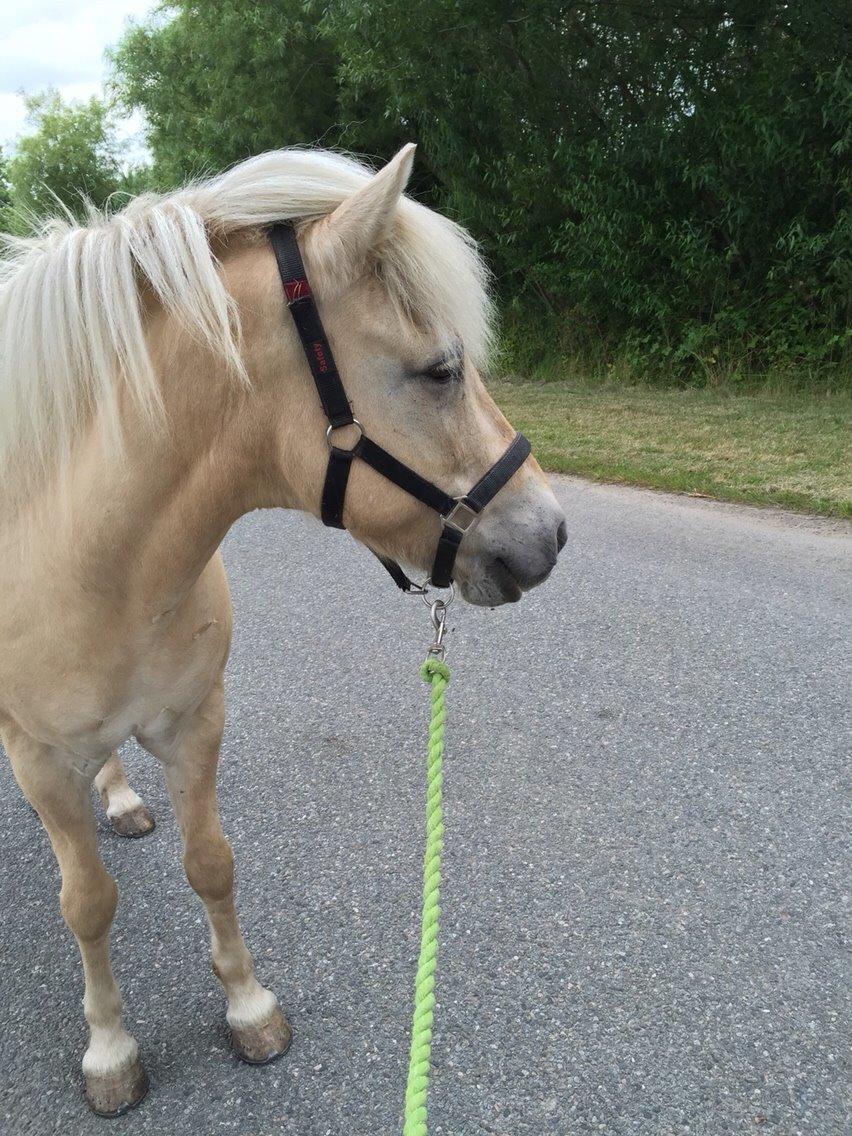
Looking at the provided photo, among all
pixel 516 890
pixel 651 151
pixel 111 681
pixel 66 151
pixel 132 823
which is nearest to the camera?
pixel 111 681

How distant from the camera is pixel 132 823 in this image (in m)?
2.70

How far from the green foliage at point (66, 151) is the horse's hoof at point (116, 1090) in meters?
31.8

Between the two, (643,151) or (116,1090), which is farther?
(643,151)

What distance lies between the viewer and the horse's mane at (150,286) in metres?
1.37

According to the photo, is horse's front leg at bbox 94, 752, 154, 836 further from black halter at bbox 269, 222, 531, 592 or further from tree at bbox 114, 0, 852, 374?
tree at bbox 114, 0, 852, 374

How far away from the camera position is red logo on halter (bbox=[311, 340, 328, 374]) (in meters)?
1.37

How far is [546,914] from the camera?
2.22 m

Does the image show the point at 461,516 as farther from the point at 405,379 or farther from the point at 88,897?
the point at 88,897

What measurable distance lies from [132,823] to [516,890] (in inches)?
52.2

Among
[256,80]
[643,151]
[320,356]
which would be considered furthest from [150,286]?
[256,80]

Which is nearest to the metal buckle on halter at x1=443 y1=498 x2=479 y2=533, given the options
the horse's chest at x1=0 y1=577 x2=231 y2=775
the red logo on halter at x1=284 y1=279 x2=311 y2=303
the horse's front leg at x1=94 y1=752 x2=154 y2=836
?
the red logo on halter at x1=284 y1=279 x2=311 y2=303

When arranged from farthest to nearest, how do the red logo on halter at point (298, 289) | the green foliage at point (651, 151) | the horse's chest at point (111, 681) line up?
the green foliage at point (651, 151) < the horse's chest at point (111, 681) < the red logo on halter at point (298, 289)

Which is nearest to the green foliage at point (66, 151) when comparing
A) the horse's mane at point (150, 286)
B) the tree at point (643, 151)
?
the tree at point (643, 151)

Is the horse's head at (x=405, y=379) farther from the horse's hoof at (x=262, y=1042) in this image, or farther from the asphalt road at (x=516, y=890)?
the horse's hoof at (x=262, y=1042)
